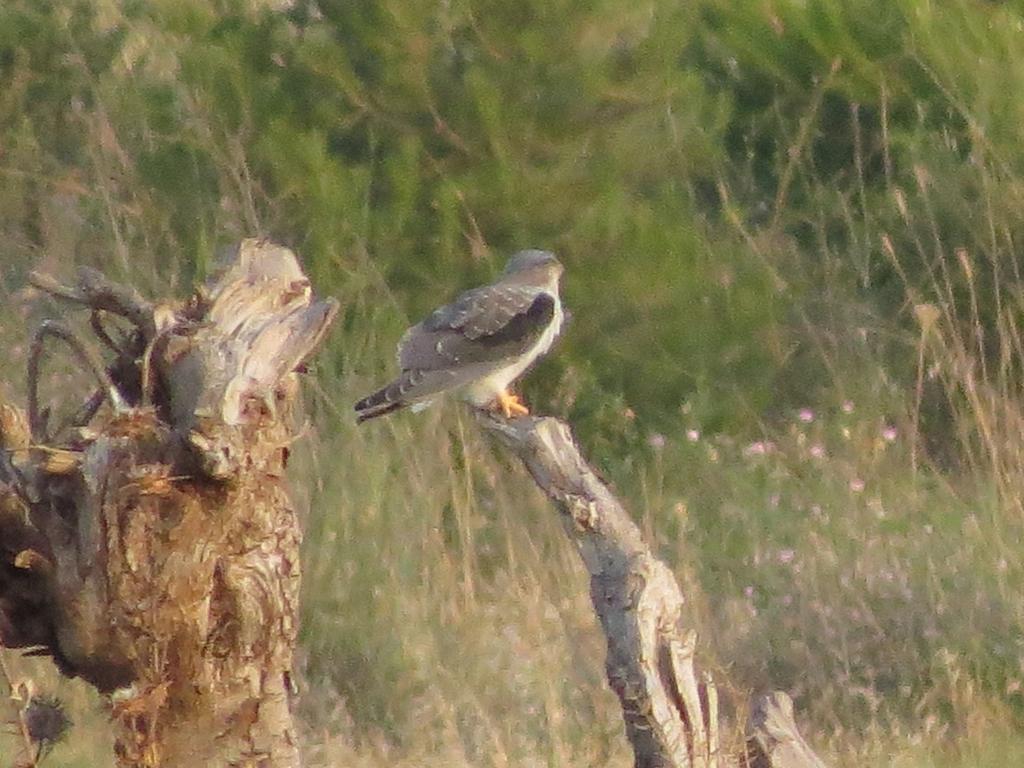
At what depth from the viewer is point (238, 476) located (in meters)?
2.77

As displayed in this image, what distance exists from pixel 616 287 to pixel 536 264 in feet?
4.15

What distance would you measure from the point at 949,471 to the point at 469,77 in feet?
7.28

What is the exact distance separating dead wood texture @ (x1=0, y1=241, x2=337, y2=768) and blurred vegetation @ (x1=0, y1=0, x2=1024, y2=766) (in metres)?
1.85

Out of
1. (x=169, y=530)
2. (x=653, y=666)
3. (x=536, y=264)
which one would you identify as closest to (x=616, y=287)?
(x=536, y=264)

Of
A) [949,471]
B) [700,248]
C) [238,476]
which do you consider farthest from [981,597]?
[238,476]

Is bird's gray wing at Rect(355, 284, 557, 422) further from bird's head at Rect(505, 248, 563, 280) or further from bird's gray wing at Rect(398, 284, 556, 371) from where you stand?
bird's head at Rect(505, 248, 563, 280)

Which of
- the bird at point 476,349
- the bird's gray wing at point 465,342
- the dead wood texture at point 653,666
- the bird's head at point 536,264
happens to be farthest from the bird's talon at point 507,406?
the dead wood texture at point 653,666

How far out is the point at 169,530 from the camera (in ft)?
9.16

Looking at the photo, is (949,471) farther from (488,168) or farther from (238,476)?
(238,476)

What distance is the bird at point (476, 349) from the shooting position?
4.92 m

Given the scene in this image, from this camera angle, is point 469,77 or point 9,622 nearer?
point 9,622

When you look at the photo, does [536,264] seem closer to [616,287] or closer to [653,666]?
[616,287]

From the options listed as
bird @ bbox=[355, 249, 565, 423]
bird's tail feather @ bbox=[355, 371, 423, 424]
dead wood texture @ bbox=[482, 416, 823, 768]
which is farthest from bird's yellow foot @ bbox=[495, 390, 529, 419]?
dead wood texture @ bbox=[482, 416, 823, 768]

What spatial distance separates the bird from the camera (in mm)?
4918
